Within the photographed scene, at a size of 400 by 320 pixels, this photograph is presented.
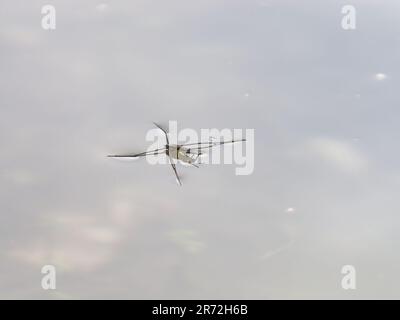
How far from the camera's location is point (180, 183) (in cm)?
727

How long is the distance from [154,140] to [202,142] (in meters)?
0.65

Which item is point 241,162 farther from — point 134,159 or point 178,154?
point 134,159

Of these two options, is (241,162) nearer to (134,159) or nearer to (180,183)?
(180,183)

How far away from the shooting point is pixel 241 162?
7.34 metres

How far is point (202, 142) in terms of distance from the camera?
7324 millimetres
